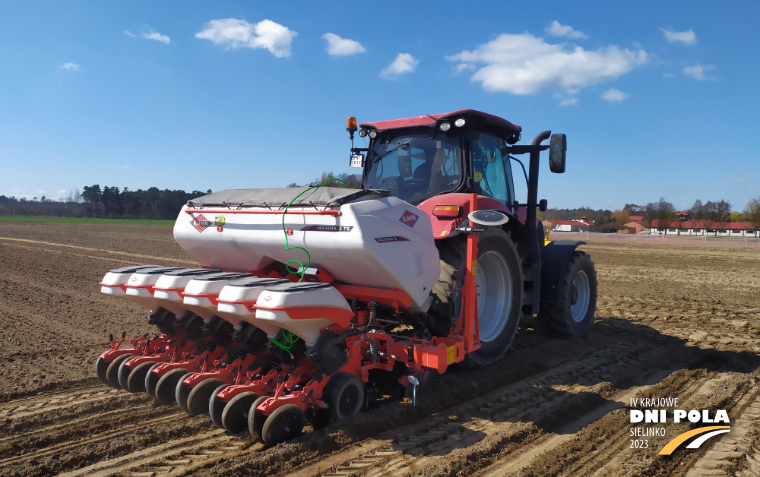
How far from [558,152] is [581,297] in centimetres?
260

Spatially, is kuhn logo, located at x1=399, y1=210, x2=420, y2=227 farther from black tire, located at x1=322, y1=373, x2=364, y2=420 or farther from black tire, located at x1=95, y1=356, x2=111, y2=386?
black tire, located at x1=95, y1=356, x2=111, y2=386

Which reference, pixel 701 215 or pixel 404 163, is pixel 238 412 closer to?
pixel 404 163

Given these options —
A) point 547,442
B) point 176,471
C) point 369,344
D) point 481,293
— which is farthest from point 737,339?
point 176,471

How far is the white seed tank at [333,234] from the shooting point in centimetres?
361

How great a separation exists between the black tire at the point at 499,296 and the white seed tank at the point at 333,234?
122 cm

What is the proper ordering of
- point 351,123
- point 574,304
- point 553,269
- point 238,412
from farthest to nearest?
point 574,304, point 553,269, point 351,123, point 238,412

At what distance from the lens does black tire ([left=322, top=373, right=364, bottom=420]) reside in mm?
3457

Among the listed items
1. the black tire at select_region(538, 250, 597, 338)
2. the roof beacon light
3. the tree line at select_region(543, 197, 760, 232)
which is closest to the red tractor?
the roof beacon light

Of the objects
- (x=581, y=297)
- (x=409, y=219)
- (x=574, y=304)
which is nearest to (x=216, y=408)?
(x=409, y=219)

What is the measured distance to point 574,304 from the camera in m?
6.79

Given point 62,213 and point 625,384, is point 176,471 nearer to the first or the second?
point 625,384

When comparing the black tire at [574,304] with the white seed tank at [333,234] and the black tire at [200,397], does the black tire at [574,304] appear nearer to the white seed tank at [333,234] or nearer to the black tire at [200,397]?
the white seed tank at [333,234]

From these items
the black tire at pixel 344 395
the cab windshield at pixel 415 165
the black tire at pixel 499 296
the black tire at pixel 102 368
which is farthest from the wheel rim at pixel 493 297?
the black tire at pixel 102 368

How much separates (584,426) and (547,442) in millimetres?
480
